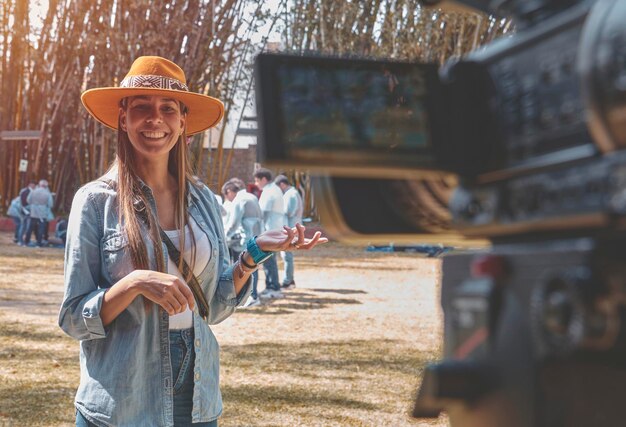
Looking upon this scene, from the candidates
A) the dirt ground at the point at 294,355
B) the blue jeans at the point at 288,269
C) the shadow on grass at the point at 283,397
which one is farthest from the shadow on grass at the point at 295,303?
the shadow on grass at the point at 283,397

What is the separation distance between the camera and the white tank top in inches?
101

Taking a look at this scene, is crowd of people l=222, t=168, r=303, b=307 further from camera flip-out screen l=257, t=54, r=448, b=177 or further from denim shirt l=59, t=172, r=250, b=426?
camera flip-out screen l=257, t=54, r=448, b=177

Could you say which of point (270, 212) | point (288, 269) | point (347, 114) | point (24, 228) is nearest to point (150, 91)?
point (347, 114)

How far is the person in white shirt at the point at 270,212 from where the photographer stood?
1188 cm

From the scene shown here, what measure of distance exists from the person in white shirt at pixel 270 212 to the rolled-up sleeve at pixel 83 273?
9.18 metres

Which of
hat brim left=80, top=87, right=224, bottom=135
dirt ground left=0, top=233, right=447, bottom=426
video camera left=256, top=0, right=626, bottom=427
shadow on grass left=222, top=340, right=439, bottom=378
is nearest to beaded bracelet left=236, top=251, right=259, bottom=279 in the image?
hat brim left=80, top=87, right=224, bottom=135

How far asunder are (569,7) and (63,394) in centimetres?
574

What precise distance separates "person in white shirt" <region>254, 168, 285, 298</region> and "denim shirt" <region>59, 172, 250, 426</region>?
916 centimetres

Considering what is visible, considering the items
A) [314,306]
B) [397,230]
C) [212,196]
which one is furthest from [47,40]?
[397,230]

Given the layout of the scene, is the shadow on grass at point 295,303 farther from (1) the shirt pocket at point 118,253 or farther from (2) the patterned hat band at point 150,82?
(1) the shirt pocket at point 118,253

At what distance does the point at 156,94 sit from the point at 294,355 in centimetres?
545

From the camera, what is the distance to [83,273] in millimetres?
2494

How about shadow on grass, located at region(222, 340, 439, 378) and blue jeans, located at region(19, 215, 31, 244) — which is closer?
shadow on grass, located at region(222, 340, 439, 378)

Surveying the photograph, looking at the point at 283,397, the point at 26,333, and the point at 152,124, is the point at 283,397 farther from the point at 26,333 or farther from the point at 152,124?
the point at 152,124
